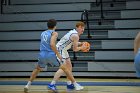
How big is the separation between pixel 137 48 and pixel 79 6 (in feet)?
30.2

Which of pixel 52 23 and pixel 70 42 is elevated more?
pixel 52 23

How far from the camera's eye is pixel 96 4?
12.5 meters

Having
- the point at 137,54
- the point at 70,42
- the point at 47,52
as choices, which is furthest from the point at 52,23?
the point at 137,54

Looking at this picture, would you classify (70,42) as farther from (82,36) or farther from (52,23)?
(82,36)

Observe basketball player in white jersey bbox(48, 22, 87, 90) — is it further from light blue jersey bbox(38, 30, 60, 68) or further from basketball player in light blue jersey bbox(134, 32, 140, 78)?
basketball player in light blue jersey bbox(134, 32, 140, 78)

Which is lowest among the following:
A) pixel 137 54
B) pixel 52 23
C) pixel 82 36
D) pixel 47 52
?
pixel 47 52

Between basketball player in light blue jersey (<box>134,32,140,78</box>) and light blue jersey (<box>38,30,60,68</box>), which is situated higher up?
basketball player in light blue jersey (<box>134,32,140,78</box>)

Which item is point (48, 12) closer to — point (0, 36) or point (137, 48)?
point (0, 36)

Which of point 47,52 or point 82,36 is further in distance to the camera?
point 82,36

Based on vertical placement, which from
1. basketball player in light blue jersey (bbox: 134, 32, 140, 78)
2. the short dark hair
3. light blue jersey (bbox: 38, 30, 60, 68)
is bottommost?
light blue jersey (bbox: 38, 30, 60, 68)

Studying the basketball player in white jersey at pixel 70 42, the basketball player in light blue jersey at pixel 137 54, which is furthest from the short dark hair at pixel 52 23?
the basketball player in light blue jersey at pixel 137 54

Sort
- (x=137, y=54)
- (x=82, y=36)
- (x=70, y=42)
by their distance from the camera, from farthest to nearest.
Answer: (x=82, y=36)
(x=70, y=42)
(x=137, y=54)

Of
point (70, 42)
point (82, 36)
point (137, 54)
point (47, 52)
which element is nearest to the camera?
point (137, 54)

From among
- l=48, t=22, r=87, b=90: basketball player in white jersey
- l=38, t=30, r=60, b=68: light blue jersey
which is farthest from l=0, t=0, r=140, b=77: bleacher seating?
l=38, t=30, r=60, b=68: light blue jersey
